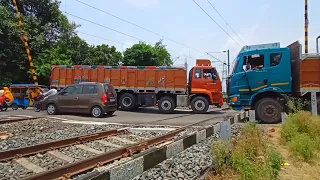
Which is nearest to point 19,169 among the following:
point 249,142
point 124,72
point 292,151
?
point 249,142

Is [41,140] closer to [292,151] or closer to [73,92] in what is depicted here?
[292,151]

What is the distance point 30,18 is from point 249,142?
2972cm

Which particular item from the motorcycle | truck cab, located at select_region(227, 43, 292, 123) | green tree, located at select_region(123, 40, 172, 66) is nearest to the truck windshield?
truck cab, located at select_region(227, 43, 292, 123)

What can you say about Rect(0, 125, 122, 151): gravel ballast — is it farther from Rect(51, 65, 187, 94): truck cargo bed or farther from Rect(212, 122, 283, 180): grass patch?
Rect(51, 65, 187, 94): truck cargo bed

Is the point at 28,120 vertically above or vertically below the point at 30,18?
below

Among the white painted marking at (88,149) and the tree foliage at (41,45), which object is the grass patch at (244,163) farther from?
the tree foliage at (41,45)

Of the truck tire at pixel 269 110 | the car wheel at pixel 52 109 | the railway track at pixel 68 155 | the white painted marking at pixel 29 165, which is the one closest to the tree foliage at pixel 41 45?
the car wheel at pixel 52 109

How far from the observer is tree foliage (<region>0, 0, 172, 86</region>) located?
2936 cm

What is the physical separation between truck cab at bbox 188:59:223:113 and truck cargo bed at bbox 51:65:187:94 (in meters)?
0.87

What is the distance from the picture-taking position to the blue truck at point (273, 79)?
13305 millimetres

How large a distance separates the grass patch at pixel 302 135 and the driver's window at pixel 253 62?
483cm

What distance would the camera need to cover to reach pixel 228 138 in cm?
607

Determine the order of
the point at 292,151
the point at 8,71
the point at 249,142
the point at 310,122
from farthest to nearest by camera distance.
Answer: the point at 8,71, the point at 310,122, the point at 292,151, the point at 249,142

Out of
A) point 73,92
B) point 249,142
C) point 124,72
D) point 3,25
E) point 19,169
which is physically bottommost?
point 19,169
